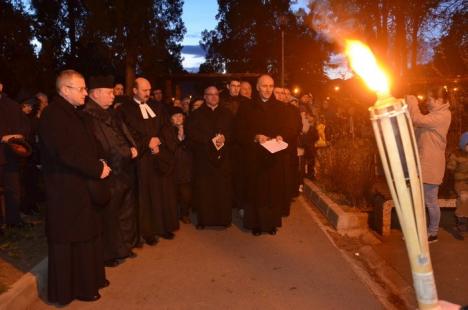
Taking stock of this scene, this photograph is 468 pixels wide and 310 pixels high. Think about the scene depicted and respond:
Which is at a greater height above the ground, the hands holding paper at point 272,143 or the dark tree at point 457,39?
the dark tree at point 457,39

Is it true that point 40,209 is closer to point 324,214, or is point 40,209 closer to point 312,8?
point 324,214

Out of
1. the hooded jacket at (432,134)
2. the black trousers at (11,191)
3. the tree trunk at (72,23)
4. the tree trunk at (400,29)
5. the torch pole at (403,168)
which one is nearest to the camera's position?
the torch pole at (403,168)

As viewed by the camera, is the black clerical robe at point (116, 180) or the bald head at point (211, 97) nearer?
the black clerical robe at point (116, 180)

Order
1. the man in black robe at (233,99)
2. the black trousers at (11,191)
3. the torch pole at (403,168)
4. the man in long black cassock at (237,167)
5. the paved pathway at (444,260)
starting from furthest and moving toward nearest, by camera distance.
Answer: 1. the man in black robe at (233,99)
2. the man in long black cassock at (237,167)
3. the black trousers at (11,191)
4. the paved pathway at (444,260)
5. the torch pole at (403,168)

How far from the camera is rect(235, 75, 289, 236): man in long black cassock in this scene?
6.97 metres

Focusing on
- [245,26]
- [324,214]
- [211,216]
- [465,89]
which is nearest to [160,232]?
[211,216]

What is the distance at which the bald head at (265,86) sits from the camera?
268 inches

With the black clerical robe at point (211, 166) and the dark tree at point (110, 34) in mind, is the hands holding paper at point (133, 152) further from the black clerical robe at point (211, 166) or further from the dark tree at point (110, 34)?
the dark tree at point (110, 34)

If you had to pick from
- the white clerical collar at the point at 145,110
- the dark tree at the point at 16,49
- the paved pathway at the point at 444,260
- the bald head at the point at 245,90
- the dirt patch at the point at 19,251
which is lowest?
the paved pathway at the point at 444,260

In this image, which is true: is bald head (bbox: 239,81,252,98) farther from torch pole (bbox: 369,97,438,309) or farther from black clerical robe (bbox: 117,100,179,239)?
torch pole (bbox: 369,97,438,309)

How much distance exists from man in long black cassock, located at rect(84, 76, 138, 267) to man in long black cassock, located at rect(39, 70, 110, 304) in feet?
2.99

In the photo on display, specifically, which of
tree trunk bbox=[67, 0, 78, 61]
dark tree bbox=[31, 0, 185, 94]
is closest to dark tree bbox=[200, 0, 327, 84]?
dark tree bbox=[31, 0, 185, 94]

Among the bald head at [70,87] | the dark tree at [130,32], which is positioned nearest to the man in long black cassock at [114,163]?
the bald head at [70,87]

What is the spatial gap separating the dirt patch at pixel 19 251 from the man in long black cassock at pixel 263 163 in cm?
278
